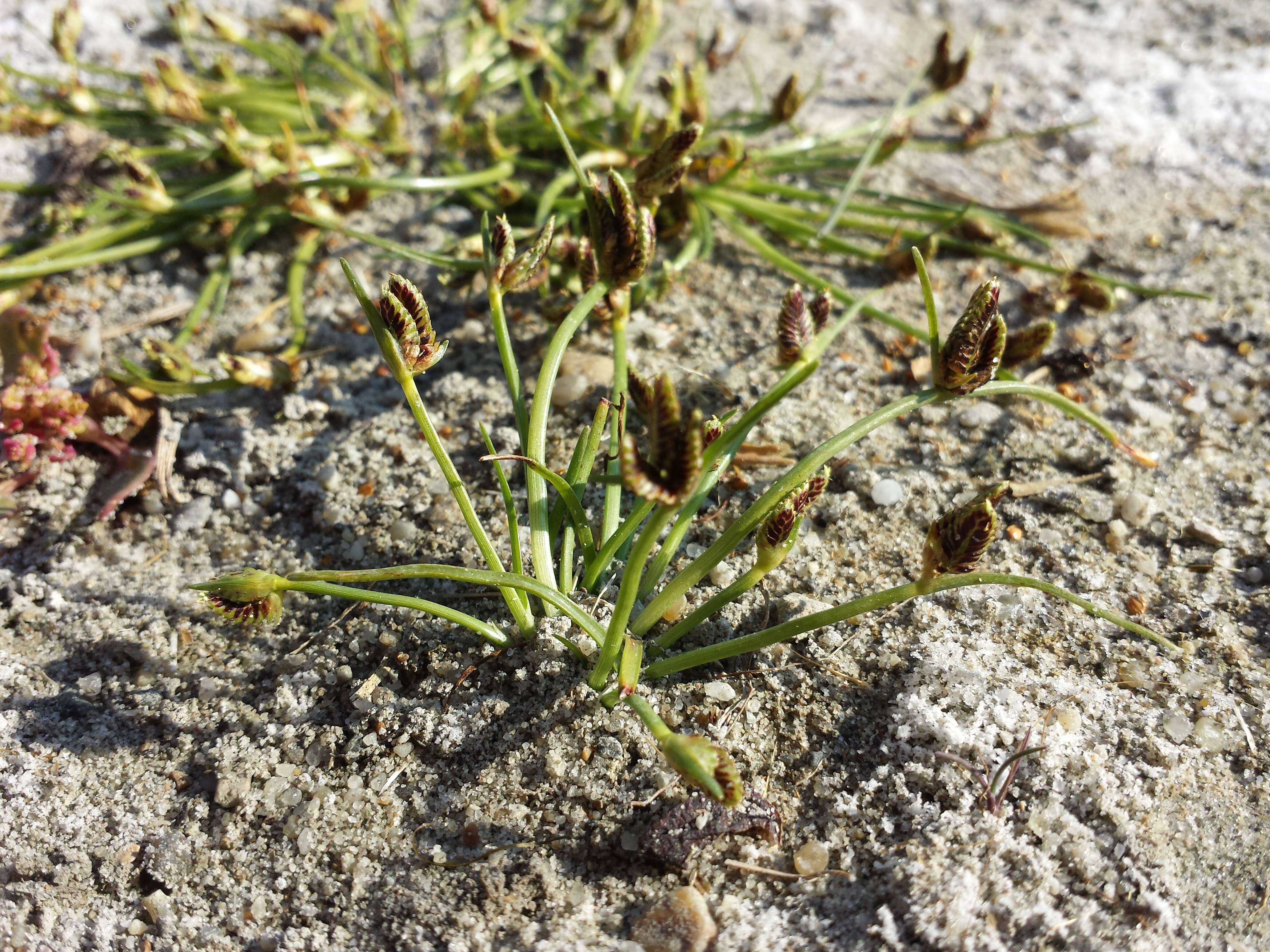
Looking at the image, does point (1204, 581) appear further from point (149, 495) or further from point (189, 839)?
point (149, 495)

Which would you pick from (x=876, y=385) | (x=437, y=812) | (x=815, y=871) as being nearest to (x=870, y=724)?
(x=815, y=871)

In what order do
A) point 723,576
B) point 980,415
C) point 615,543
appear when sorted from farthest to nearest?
point 980,415, point 723,576, point 615,543

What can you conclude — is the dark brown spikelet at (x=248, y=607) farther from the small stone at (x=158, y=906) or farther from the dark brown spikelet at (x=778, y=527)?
the dark brown spikelet at (x=778, y=527)

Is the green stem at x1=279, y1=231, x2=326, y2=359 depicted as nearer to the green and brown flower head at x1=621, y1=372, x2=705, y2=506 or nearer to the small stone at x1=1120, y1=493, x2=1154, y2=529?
the green and brown flower head at x1=621, y1=372, x2=705, y2=506

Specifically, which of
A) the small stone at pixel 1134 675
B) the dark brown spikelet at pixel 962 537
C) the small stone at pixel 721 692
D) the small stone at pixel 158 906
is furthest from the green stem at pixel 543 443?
the small stone at pixel 1134 675

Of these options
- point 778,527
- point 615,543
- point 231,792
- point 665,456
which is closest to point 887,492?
point 778,527

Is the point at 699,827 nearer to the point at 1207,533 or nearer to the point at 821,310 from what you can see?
the point at 821,310

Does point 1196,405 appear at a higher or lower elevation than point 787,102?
lower

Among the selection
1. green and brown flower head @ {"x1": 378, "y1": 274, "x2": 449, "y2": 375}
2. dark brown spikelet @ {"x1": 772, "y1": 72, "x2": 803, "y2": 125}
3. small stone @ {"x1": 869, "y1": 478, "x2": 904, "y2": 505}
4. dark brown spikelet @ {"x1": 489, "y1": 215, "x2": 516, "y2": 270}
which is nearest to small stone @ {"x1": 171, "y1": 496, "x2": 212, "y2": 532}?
green and brown flower head @ {"x1": 378, "y1": 274, "x2": 449, "y2": 375}
